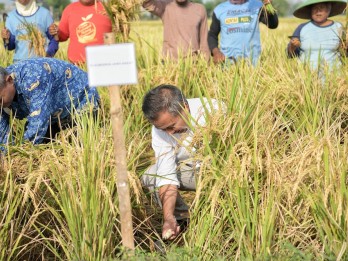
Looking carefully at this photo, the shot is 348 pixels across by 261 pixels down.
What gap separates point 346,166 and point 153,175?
2.69 feet

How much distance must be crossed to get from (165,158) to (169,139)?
0.11 metres

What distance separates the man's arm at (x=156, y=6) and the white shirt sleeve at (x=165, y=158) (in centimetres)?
197

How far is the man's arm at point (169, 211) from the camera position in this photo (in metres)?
2.44

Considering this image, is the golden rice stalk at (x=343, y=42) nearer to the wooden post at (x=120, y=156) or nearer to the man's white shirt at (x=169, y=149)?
the man's white shirt at (x=169, y=149)

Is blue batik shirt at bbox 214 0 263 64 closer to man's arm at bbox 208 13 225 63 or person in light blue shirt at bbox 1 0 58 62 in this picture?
man's arm at bbox 208 13 225 63

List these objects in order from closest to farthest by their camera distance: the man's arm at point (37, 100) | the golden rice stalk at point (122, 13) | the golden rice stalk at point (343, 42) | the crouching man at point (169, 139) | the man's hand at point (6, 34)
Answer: the crouching man at point (169, 139), the man's arm at point (37, 100), the golden rice stalk at point (122, 13), the golden rice stalk at point (343, 42), the man's hand at point (6, 34)

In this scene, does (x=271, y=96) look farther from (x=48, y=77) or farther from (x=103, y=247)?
(x=103, y=247)

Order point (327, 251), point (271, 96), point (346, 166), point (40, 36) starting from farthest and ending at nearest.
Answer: point (40, 36), point (271, 96), point (346, 166), point (327, 251)

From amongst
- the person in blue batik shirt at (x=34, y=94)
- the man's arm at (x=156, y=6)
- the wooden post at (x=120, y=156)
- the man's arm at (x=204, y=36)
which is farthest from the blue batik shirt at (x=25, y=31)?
the wooden post at (x=120, y=156)

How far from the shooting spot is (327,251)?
2.12 metres

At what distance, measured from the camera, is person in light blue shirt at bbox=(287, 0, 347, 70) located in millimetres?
4211

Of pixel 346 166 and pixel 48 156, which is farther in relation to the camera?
pixel 48 156

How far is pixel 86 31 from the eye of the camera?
14.4 ft

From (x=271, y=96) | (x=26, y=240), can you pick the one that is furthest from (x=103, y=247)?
(x=271, y=96)
